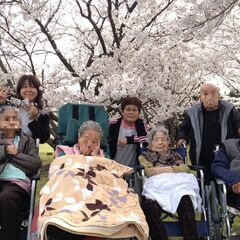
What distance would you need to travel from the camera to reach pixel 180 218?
10.3 feet

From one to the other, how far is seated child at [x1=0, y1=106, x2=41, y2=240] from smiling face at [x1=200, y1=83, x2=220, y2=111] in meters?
1.59

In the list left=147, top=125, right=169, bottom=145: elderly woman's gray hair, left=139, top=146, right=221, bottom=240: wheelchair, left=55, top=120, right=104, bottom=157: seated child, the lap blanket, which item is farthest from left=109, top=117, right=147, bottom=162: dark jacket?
the lap blanket

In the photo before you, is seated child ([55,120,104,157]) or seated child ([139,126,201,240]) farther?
seated child ([55,120,104,157])

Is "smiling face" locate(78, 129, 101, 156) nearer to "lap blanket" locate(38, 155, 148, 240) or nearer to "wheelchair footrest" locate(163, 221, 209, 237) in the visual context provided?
"lap blanket" locate(38, 155, 148, 240)

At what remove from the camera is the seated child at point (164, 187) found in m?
3.08

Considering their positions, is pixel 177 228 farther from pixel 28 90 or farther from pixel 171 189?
pixel 28 90

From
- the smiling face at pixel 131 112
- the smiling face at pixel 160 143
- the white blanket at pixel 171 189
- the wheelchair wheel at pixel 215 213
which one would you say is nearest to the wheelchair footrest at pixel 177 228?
the white blanket at pixel 171 189

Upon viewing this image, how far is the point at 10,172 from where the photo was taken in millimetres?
3369

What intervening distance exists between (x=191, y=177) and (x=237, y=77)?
33.3 feet

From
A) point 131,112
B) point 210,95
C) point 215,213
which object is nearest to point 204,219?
point 215,213

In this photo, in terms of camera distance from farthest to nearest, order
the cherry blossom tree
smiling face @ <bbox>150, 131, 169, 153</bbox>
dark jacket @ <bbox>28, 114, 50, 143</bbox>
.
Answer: the cherry blossom tree, dark jacket @ <bbox>28, 114, 50, 143</bbox>, smiling face @ <bbox>150, 131, 169, 153</bbox>

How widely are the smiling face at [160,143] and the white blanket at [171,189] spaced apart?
328mm

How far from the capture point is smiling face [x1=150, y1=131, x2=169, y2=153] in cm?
377

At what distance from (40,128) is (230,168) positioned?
1.75 meters
